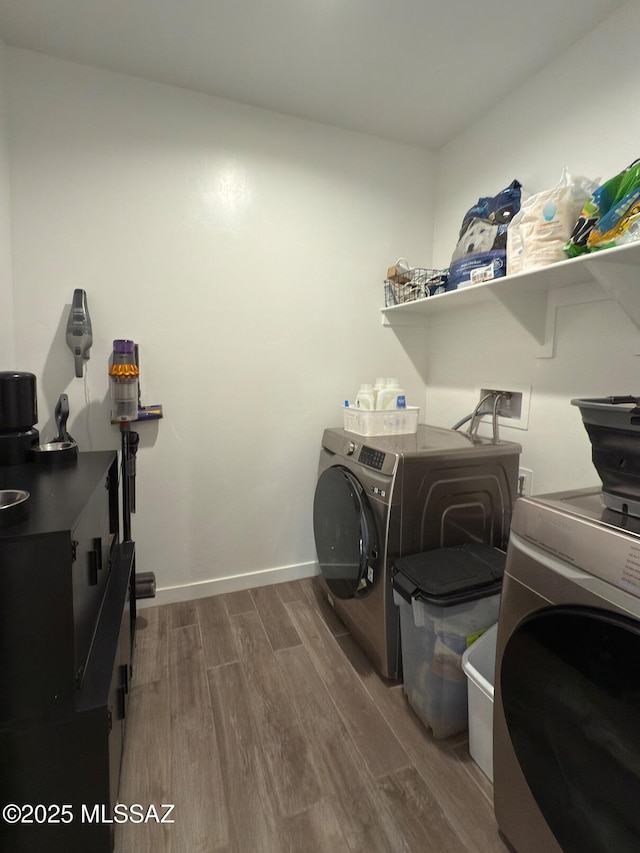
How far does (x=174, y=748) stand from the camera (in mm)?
1273

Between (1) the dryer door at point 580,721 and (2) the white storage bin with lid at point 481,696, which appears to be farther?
(2) the white storage bin with lid at point 481,696

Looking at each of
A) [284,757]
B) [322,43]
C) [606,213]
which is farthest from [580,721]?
[322,43]

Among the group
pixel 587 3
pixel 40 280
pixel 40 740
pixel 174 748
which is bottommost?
pixel 174 748

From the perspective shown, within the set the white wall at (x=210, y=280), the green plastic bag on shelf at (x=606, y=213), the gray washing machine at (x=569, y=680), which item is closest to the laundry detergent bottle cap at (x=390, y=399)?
the white wall at (x=210, y=280)

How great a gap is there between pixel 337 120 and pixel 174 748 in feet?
9.22

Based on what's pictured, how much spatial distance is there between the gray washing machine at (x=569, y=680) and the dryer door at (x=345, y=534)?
61 centimetres

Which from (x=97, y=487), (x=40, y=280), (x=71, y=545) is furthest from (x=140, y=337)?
(x=71, y=545)

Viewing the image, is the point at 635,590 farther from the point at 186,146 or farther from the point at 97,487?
the point at 186,146

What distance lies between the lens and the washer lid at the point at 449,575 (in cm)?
122

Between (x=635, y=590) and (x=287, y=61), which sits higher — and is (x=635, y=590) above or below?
below

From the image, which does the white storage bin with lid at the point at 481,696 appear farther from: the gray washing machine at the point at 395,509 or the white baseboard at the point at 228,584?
the white baseboard at the point at 228,584

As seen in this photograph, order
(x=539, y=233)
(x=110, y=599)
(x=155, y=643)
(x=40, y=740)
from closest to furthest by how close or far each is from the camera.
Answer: (x=40, y=740) < (x=110, y=599) < (x=539, y=233) < (x=155, y=643)

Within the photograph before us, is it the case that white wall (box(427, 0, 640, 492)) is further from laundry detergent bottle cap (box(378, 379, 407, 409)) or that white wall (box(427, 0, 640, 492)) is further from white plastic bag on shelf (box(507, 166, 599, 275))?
laundry detergent bottle cap (box(378, 379, 407, 409))

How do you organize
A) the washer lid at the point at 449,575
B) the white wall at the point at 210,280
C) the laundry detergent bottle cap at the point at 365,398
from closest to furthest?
1. the washer lid at the point at 449,575
2. the white wall at the point at 210,280
3. the laundry detergent bottle cap at the point at 365,398
